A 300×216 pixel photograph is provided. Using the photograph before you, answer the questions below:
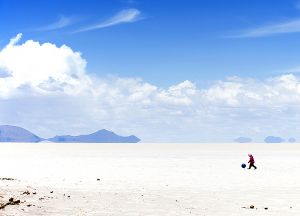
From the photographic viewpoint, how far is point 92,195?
26.7m

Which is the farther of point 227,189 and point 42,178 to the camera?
point 42,178

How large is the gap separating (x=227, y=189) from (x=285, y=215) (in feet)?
32.4

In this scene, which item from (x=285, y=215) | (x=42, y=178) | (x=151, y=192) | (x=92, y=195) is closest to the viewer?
(x=285, y=215)

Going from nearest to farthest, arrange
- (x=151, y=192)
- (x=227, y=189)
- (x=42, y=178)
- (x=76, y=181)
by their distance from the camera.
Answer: (x=151, y=192), (x=227, y=189), (x=76, y=181), (x=42, y=178)

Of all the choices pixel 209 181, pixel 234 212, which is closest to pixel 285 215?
pixel 234 212

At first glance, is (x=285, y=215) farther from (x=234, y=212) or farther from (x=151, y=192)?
(x=151, y=192)

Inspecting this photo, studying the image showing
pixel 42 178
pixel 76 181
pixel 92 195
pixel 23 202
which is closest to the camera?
pixel 23 202

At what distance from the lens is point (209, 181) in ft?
117

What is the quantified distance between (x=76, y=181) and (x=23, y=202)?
12.1 metres

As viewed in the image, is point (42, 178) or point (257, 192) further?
point (42, 178)

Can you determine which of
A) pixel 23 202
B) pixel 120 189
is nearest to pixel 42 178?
pixel 120 189

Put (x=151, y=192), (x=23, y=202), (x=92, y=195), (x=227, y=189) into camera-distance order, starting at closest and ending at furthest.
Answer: (x=23, y=202) → (x=92, y=195) → (x=151, y=192) → (x=227, y=189)

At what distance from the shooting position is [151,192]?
28.4m

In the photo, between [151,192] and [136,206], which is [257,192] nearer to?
[151,192]
